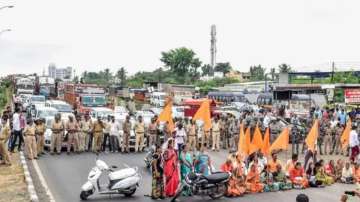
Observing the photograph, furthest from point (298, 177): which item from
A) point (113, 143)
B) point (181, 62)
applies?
point (181, 62)

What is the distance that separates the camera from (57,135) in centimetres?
2058

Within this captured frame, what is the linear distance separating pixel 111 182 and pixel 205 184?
2237mm

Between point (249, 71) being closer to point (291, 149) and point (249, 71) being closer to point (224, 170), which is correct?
point (291, 149)

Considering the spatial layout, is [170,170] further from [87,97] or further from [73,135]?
[87,97]

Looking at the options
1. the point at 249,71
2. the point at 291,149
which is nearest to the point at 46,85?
the point at 291,149

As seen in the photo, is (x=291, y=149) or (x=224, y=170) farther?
(x=291, y=149)

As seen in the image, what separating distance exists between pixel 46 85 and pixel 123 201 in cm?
4893

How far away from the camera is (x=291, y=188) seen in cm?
1612

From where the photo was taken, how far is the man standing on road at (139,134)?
21.9m

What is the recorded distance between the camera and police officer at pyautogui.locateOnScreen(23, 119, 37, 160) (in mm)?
19141

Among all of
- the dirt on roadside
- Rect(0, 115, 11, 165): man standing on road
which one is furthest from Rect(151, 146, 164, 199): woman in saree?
Rect(0, 115, 11, 165): man standing on road

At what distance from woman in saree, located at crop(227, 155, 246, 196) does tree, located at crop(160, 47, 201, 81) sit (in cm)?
7970

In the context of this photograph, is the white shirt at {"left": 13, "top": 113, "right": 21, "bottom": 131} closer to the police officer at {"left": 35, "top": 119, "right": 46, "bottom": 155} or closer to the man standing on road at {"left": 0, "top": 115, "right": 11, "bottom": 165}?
the police officer at {"left": 35, "top": 119, "right": 46, "bottom": 155}

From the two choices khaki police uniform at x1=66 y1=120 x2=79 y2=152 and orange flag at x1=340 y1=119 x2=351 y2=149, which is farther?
orange flag at x1=340 y1=119 x2=351 y2=149
